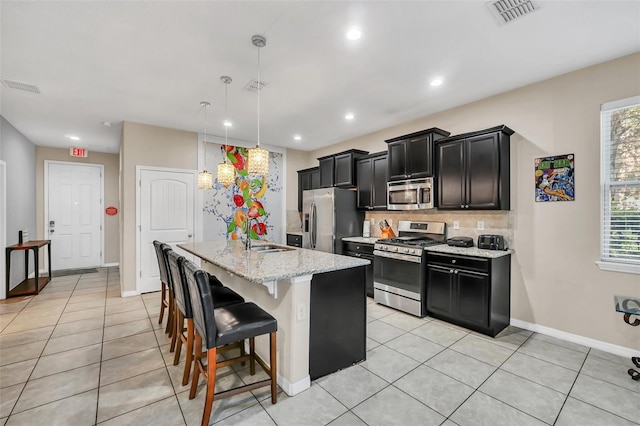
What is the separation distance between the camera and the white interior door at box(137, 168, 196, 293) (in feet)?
15.8

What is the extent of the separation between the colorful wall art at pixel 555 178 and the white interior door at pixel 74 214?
8602 millimetres

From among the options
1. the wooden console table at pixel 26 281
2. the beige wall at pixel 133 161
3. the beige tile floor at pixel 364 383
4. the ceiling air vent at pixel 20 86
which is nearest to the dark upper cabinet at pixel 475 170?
the beige tile floor at pixel 364 383

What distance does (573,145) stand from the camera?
3021mm

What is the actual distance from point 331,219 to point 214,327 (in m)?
3.36

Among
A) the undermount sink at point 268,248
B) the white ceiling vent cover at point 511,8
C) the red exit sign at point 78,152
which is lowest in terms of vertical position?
the undermount sink at point 268,248

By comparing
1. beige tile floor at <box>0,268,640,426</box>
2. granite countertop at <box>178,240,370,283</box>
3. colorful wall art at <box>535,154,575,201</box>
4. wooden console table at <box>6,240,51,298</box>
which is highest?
colorful wall art at <box>535,154,575,201</box>

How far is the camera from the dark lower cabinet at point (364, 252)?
14.9 feet

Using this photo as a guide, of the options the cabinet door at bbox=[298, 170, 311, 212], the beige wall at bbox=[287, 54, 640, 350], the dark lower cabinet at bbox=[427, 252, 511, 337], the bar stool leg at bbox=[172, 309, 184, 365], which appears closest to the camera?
the bar stool leg at bbox=[172, 309, 184, 365]

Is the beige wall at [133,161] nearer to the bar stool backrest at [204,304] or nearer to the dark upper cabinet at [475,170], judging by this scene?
the bar stool backrest at [204,304]

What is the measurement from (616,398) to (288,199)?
5606 mm

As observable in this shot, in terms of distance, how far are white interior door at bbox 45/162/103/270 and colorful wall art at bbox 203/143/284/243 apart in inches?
139

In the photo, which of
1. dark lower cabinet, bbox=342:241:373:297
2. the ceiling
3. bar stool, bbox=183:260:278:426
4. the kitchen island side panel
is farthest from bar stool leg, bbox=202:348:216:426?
dark lower cabinet, bbox=342:241:373:297

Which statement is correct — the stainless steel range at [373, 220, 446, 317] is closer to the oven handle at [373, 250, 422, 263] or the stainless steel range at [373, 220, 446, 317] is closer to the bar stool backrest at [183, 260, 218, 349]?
the oven handle at [373, 250, 422, 263]

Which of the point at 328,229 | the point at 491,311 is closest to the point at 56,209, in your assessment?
the point at 328,229
